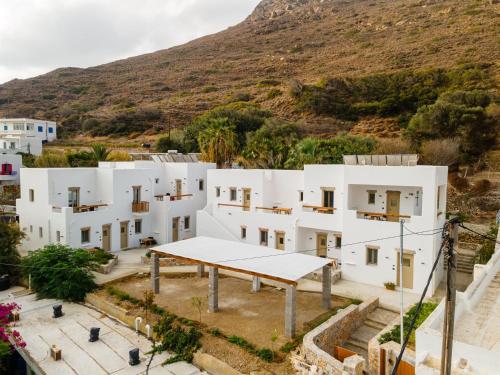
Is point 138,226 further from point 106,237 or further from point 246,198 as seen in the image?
point 246,198

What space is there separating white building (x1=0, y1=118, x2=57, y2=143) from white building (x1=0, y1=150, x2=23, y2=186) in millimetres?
21176

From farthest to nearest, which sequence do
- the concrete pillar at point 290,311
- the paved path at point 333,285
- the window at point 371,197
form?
the window at point 371,197 < the paved path at point 333,285 < the concrete pillar at point 290,311

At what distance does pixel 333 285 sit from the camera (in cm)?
1930

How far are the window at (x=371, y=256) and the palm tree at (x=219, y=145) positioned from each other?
18.8m

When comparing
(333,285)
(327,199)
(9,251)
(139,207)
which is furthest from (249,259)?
(9,251)

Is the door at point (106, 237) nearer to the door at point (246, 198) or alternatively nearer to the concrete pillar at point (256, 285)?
the door at point (246, 198)

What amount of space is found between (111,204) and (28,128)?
48863 mm

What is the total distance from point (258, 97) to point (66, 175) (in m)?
59.8

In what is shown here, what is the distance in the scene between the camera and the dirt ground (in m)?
14.6

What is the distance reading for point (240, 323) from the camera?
15180 millimetres

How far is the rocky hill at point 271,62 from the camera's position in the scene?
75.4 m

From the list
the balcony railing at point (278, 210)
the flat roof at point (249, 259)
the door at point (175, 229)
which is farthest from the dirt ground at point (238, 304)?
the door at point (175, 229)

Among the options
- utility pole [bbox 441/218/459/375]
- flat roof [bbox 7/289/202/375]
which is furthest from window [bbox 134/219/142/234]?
utility pole [bbox 441/218/459/375]

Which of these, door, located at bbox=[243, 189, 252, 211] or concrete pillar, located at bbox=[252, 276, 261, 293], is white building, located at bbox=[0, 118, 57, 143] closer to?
door, located at bbox=[243, 189, 252, 211]
